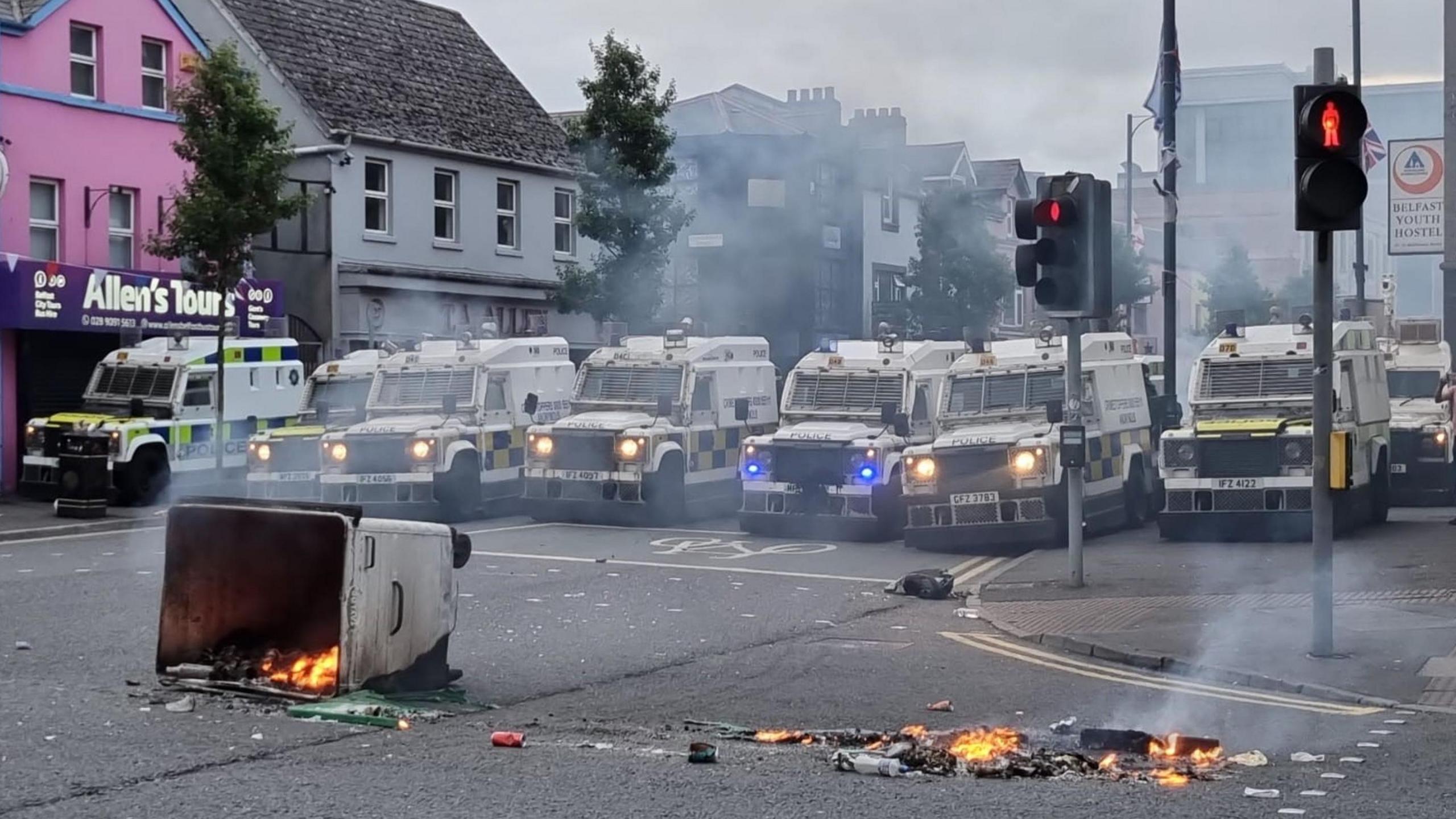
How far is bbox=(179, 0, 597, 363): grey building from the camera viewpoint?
108ft

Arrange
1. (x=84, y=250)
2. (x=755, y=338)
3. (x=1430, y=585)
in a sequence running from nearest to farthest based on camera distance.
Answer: (x=1430, y=585) < (x=755, y=338) < (x=84, y=250)

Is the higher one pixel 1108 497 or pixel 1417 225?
pixel 1417 225

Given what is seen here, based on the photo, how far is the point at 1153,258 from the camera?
1431 inches

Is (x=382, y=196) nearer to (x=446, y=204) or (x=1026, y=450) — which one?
(x=446, y=204)

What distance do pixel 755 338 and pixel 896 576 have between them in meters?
8.47

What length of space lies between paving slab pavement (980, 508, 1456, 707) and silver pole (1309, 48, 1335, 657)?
29 centimetres

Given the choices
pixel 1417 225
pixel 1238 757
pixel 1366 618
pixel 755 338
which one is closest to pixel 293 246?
pixel 755 338

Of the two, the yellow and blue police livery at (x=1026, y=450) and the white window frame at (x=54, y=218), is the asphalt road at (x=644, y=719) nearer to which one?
the yellow and blue police livery at (x=1026, y=450)

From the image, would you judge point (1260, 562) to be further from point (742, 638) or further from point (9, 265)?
point (9, 265)

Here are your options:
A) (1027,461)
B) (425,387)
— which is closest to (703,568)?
(1027,461)

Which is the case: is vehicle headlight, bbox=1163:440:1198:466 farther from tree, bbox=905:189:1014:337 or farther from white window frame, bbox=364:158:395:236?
tree, bbox=905:189:1014:337

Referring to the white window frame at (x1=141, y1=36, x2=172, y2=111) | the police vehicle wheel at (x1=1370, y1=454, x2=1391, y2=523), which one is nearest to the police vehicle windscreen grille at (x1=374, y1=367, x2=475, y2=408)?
the white window frame at (x1=141, y1=36, x2=172, y2=111)

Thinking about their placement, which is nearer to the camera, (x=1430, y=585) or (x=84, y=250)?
(x=1430, y=585)

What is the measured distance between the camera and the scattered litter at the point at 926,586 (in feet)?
51.1
